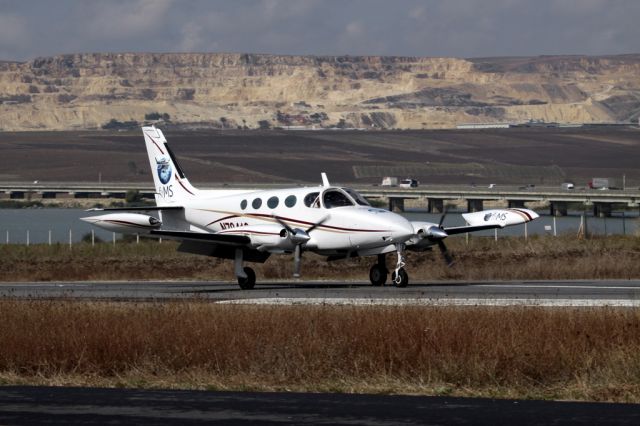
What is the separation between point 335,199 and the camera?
4075 centimetres

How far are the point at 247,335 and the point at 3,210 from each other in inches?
6596

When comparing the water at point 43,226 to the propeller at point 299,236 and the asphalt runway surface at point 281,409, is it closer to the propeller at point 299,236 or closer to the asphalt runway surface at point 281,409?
the propeller at point 299,236

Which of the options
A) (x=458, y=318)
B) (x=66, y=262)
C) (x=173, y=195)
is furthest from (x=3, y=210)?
(x=458, y=318)

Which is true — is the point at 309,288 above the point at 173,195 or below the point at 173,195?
below

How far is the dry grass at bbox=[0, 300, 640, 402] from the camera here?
2022 cm

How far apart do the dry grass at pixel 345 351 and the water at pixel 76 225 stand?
66.6 m

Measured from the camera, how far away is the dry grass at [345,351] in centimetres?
2022

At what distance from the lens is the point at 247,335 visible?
23328 mm

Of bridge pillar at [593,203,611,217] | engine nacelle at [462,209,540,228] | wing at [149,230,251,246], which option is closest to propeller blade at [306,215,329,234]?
wing at [149,230,251,246]

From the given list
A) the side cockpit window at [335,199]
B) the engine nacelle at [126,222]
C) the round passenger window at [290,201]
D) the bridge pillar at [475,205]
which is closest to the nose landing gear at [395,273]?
the side cockpit window at [335,199]

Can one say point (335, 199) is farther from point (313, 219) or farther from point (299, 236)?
point (299, 236)

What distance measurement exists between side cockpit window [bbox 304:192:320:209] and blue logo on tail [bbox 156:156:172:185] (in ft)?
24.6

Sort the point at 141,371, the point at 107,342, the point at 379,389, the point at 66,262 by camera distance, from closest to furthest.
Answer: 1. the point at 379,389
2. the point at 141,371
3. the point at 107,342
4. the point at 66,262

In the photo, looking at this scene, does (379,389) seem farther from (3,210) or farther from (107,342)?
(3,210)
